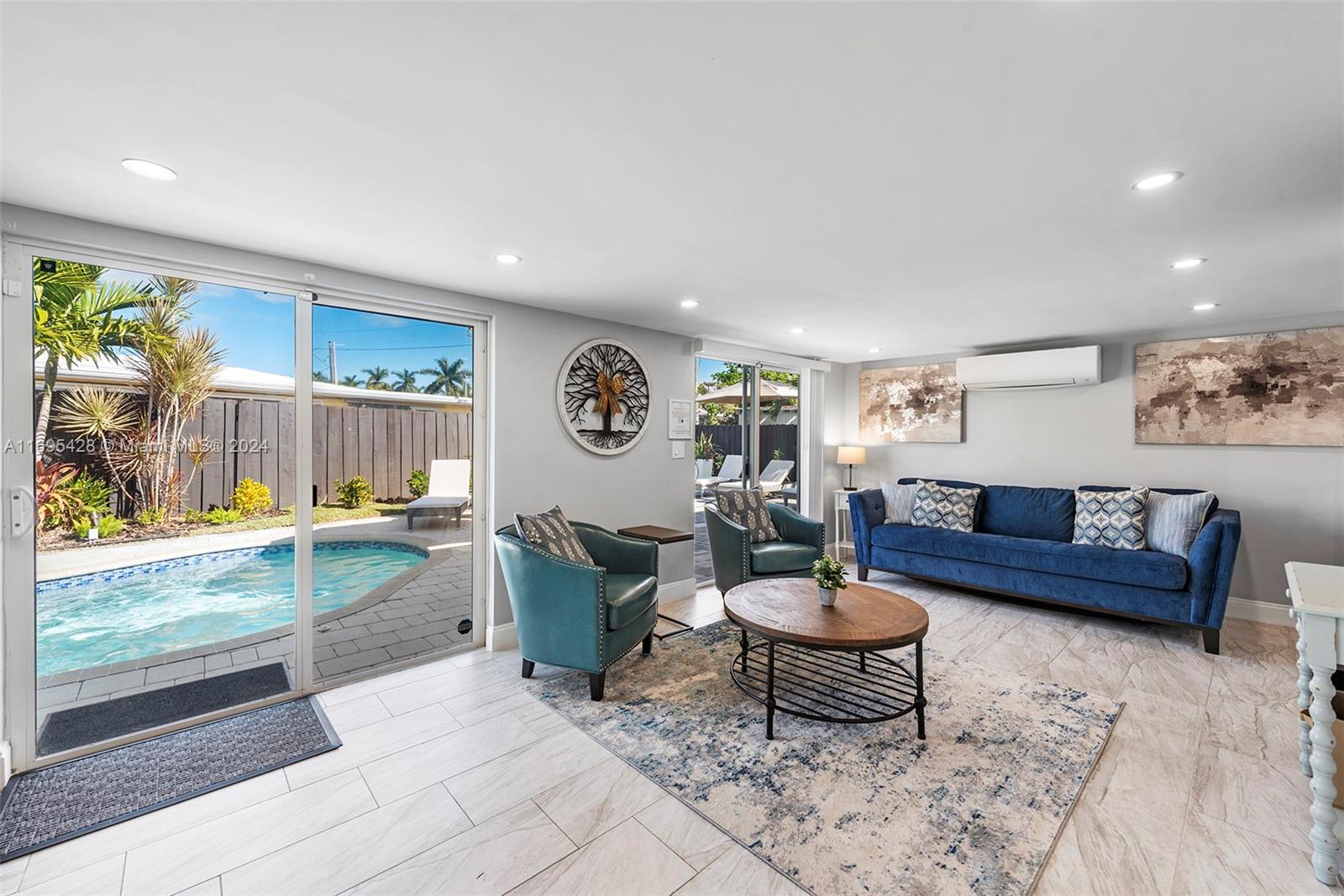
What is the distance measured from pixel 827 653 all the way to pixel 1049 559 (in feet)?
6.84

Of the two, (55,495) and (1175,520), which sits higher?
(55,495)

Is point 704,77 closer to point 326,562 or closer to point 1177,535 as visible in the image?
point 326,562

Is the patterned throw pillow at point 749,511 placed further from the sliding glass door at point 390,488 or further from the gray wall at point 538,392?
the sliding glass door at point 390,488

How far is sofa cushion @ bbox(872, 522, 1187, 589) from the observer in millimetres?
3797

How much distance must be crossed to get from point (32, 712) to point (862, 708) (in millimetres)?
3581

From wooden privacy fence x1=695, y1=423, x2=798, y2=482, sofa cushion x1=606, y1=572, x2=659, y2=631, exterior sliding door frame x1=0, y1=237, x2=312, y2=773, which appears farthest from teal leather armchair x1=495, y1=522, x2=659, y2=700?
wooden privacy fence x1=695, y1=423, x2=798, y2=482

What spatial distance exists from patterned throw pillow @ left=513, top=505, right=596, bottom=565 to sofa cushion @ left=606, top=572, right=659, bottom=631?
0.83 feet

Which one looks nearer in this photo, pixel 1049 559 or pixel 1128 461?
pixel 1049 559

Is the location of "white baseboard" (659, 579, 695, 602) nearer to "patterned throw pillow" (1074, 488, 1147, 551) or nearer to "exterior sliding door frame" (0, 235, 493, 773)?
"exterior sliding door frame" (0, 235, 493, 773)

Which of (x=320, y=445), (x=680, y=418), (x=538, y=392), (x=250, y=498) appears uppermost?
(x=538, y=392)

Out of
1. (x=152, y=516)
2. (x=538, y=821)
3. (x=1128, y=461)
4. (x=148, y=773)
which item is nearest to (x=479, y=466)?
(x=152, y=516)

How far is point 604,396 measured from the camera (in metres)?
4.23

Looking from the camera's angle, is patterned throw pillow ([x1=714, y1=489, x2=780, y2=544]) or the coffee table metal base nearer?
the coffee table metal base

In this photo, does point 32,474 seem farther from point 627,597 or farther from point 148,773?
point 627,597
